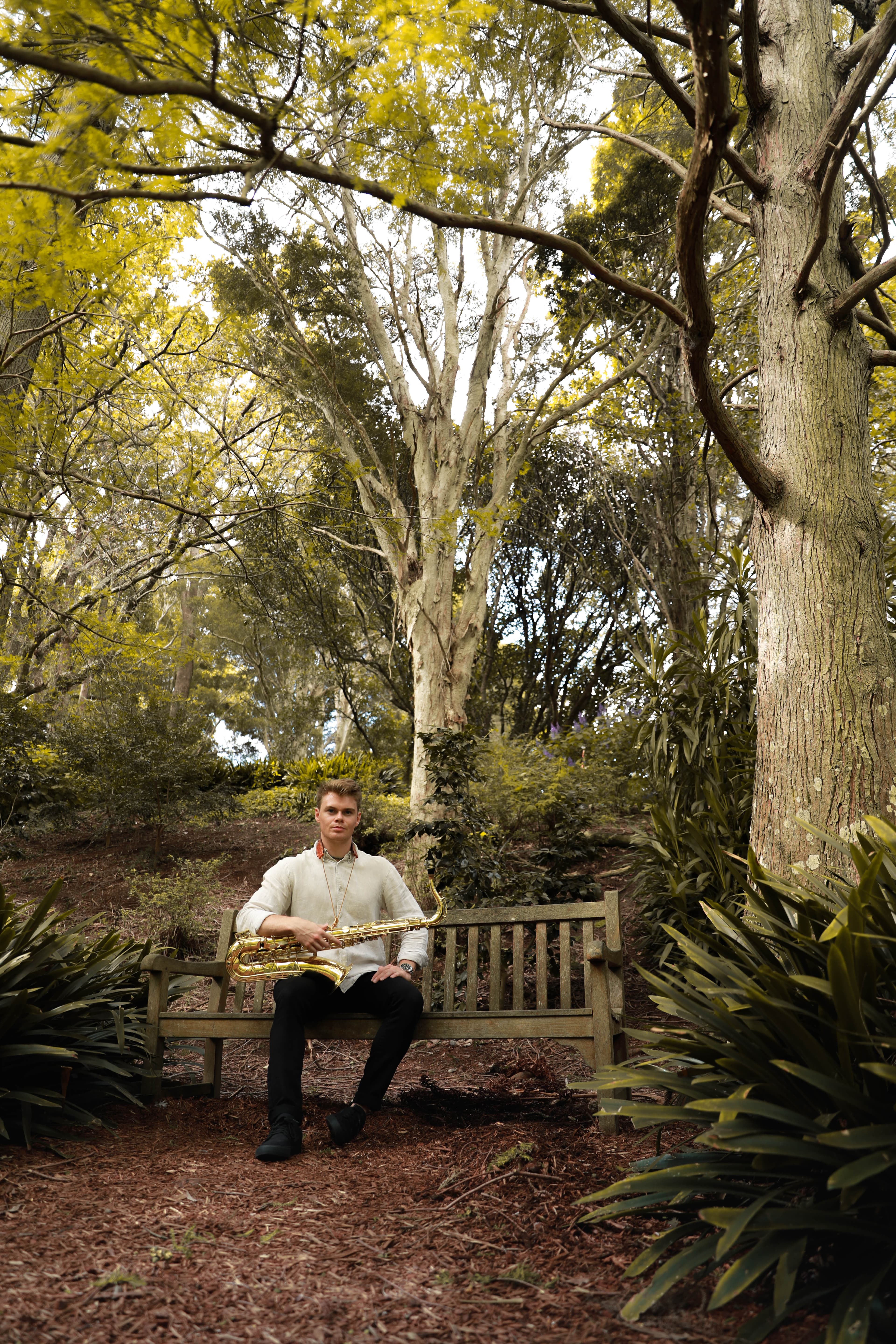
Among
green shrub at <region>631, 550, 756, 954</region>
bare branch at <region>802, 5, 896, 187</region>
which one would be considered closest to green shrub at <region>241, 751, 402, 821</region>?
green shrub at <region>631, 550, 756, 954</region>

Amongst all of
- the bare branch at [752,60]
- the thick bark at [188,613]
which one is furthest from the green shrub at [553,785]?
the thick bark at [188,613]

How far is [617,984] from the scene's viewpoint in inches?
131

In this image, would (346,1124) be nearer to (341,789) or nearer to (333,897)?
(333,897)

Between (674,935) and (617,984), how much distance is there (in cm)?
107

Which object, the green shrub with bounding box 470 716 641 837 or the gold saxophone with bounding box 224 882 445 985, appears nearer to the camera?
the gold saxophone with bounding box 224 882 445 985

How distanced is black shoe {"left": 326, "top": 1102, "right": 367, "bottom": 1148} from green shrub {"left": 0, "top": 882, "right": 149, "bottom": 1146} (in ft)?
2.92

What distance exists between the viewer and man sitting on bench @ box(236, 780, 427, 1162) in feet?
10.4

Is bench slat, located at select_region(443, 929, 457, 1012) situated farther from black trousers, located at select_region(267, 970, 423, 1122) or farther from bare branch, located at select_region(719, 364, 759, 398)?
bare branch, located at select_region(719, 364, 759, 398)

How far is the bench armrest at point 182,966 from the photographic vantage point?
12.5ft

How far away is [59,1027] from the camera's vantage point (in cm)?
341

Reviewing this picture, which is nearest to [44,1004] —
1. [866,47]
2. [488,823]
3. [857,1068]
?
[857,1068]

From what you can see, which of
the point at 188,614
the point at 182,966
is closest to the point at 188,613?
the point at 188,614

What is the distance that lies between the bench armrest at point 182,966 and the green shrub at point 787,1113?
87.2 inches

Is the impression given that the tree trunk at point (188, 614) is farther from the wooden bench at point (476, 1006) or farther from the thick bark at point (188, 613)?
the wooden bench at point (476, 1006)
